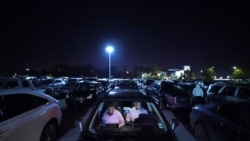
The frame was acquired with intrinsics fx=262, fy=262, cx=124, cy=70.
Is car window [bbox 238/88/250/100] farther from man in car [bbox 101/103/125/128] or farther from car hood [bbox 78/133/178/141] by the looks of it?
car hood [bbox 78/133/178/141]

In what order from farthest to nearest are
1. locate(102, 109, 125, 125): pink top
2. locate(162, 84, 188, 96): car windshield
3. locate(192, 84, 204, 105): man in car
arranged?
locate(162, 84, 188, 96): car windshield, locate(192, 84, 204, 105): man in car, locate(102, 109, 125, 125): pink top

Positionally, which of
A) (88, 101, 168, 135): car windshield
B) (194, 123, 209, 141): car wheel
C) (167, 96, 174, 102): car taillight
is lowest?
(194, 123, 209, 141): car wheel

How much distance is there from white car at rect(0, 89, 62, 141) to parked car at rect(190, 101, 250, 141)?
13.8 ft

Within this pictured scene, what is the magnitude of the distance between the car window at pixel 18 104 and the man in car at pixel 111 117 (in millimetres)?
1988

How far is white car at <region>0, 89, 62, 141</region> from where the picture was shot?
5227mm

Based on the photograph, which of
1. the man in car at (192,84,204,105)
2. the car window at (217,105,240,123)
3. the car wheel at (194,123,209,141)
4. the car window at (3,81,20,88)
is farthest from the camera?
the man in car at (192,84,204,105)

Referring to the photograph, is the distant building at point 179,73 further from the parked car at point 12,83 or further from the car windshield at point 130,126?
the car windshield at point 130,126

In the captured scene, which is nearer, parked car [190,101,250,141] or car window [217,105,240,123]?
parked car [190,101,250,141]

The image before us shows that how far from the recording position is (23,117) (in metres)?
5.80

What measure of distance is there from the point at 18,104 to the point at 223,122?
15.7ft

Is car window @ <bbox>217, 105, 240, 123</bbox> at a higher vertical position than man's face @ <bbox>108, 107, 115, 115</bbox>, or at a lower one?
lower

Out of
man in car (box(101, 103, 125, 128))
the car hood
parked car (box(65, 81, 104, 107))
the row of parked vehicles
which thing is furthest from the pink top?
parked car (box(65, 81, 104, 107))

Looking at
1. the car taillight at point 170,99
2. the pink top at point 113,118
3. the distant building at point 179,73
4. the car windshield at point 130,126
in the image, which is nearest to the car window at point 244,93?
the car taillight at point 170,99

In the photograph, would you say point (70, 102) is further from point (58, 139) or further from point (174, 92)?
point (58, 139)
